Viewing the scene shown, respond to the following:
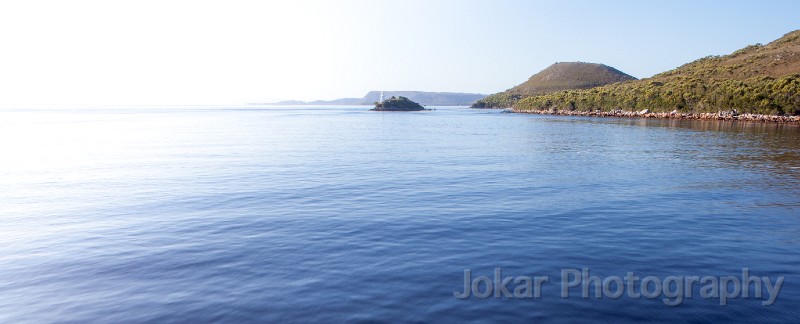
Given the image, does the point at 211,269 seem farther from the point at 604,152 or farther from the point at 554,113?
the point at 554,113

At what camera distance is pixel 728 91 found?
115188mm

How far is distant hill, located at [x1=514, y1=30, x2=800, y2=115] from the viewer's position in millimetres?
103438

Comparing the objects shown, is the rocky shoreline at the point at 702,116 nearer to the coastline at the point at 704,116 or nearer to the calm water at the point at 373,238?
the coastline at the point at 704,116

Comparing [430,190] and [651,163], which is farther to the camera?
[651,163]

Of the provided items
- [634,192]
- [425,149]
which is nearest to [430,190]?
[634,192]

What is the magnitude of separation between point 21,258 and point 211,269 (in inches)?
255

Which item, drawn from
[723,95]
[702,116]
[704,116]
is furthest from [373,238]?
[723,95]

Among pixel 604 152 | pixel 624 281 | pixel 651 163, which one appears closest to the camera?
pixel 624 281

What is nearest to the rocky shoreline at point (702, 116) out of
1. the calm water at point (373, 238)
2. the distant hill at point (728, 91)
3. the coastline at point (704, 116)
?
the coastline at point (704, 116)

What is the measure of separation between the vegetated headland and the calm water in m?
82.9

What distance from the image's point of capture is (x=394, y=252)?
15312 millimetres

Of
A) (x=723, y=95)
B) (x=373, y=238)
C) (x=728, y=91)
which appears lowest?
(x=373, y=238)

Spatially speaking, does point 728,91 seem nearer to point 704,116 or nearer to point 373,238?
point 704,116

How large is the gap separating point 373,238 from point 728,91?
125686mm
